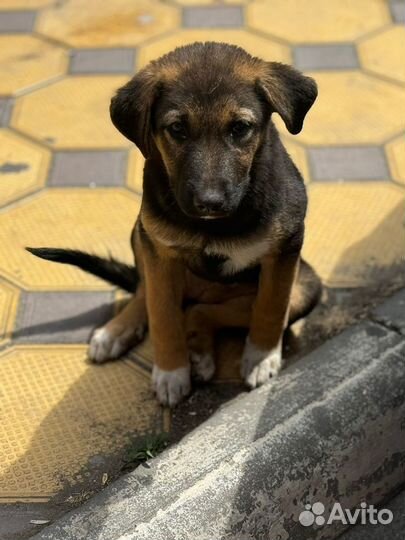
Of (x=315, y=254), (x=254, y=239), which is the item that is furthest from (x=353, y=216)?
(x=254, y=239)

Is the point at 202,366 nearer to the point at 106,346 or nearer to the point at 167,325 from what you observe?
the point at 167,325

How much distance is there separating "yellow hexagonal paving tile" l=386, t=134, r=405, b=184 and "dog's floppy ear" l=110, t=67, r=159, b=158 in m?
1.87

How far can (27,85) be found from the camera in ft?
15.7

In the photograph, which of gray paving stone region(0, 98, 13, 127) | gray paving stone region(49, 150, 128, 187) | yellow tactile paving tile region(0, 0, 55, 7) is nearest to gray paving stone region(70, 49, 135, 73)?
gray paving stone region(0, 98, 13, 127)

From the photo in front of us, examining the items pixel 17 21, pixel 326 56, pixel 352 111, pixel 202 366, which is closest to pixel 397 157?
pixel 352 111

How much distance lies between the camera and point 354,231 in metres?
3.79

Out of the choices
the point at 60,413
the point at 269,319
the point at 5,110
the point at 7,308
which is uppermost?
the point at 5,110

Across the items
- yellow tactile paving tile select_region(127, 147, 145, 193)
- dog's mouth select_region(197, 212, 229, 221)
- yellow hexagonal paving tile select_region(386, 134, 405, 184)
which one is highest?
dog's mouth select_region(197, 212, 229, 221)

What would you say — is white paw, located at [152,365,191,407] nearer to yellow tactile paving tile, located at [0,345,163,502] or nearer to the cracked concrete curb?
yellow tactile paving tile, located at [0,345,163,502]

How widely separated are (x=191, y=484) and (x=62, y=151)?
2.35m

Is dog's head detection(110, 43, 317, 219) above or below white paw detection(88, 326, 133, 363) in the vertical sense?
above

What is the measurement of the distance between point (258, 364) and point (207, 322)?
0.28m

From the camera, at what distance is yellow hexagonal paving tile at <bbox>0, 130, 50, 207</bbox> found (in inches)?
159

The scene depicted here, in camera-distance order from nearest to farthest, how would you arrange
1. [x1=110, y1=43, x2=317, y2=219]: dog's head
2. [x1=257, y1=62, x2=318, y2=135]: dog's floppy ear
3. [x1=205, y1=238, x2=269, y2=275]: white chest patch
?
→ [x1=110, y1=43, x2=317, y2=219]: dog's head, [x1=257, y1=62, x2=318, y2=135]: dog's floppy ear, [x1=205, y1=238, x2=269, y2=275]: white chest patch
